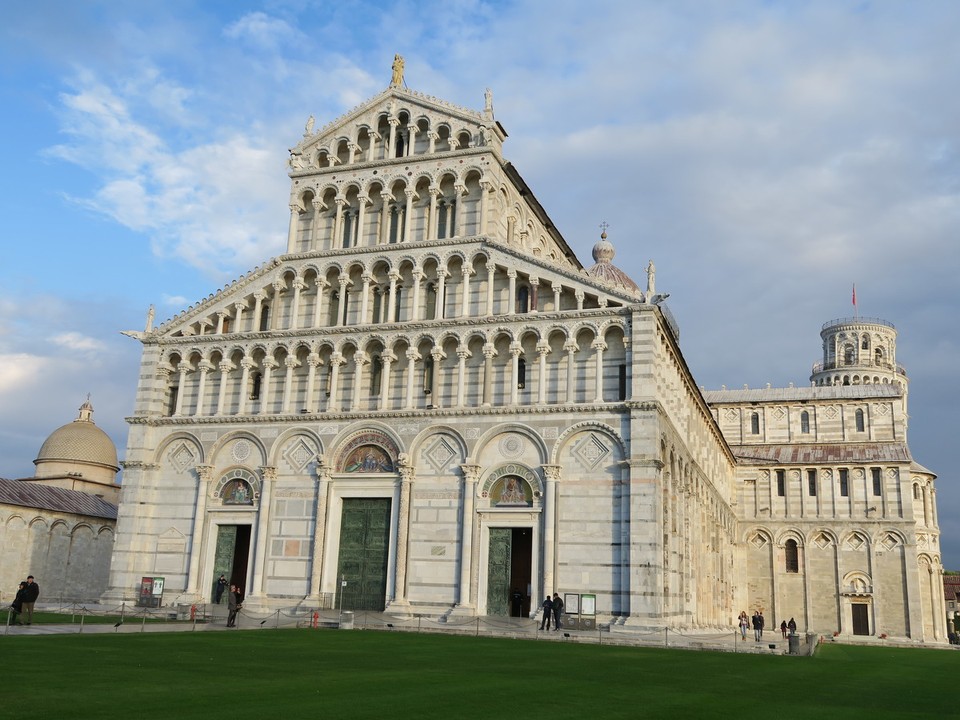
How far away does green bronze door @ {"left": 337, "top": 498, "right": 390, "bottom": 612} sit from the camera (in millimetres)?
36094

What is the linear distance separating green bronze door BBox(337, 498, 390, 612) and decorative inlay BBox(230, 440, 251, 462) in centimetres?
510

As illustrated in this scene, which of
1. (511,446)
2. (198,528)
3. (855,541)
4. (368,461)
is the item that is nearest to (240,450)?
(198,528)

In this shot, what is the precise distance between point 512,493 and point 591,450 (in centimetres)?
345

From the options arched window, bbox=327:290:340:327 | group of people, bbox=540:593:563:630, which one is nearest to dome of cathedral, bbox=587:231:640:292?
arched window, bbox=327:290:340:327

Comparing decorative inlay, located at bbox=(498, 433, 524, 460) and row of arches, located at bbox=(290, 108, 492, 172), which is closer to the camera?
decorative inlay, located at bbox=(498, 433, 524, 460)

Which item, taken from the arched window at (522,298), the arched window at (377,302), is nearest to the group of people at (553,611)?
the arched window at (522,298)

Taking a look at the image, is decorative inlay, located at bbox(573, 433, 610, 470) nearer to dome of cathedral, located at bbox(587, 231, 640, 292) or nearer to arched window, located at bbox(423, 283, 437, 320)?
arched window, located at bbox(423, 283, 437, 320)

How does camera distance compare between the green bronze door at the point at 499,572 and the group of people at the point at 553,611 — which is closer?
the group of people at the point at 553,611

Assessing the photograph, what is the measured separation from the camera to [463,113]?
3972 cm

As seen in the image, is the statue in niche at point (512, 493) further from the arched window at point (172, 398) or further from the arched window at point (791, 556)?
the arched window at point (791, 556)

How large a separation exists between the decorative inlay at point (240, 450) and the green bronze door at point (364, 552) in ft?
16.7

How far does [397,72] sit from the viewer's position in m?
42.5

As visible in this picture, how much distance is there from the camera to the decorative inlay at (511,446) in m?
35.3

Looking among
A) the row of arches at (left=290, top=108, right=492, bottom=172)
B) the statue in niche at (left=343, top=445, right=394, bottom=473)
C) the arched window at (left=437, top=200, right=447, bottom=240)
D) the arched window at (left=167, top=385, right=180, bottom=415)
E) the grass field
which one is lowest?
the grass field
